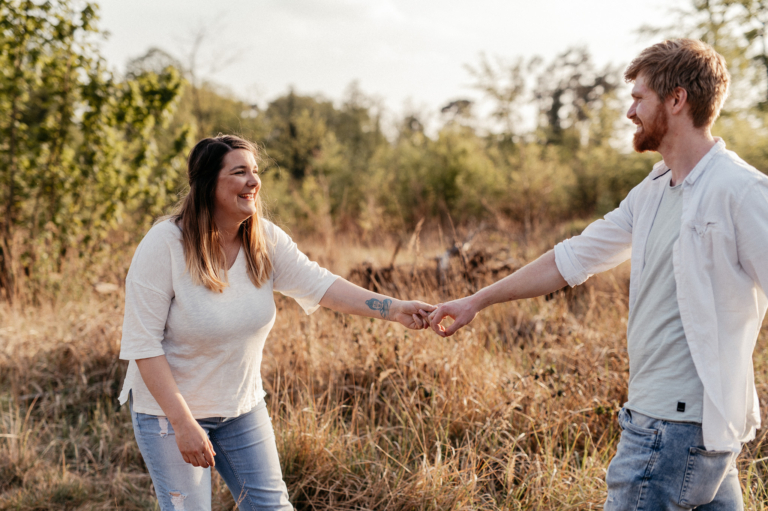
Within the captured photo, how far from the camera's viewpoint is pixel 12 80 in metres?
6.62

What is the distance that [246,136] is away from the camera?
8.97 ft

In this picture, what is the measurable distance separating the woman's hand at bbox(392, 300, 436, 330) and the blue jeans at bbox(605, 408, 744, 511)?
130 centimetres

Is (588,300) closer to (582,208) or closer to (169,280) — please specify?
(169,280)

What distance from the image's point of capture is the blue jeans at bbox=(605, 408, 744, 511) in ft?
5.19

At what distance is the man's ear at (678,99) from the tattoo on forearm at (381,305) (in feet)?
5.09

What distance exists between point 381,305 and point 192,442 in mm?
1114

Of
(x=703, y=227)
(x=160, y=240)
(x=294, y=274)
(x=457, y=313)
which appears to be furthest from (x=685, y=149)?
(x=160, y=240)

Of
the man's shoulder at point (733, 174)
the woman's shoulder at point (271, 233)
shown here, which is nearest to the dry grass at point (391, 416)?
the woman's shoulder at point (271, 233)

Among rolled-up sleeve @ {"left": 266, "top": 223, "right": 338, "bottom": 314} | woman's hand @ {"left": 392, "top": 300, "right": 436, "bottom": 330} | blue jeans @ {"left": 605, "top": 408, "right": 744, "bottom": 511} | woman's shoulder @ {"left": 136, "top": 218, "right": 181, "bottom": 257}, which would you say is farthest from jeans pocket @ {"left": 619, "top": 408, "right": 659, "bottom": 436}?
woman's shoulder @ {"left": 136, "top": 218, "right": 181, "bottom": 257}

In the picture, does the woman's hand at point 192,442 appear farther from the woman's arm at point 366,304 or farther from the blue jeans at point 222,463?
the woman's arm at point 366,304

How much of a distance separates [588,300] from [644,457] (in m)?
4.34

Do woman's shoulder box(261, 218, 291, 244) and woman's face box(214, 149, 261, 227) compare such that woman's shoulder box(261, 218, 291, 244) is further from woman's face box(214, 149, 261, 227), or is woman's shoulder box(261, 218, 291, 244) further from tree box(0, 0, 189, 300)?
tree box(0, 0, 189, 300)

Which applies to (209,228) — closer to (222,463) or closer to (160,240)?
(160,240)

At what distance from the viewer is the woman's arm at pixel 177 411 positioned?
1948 mm
